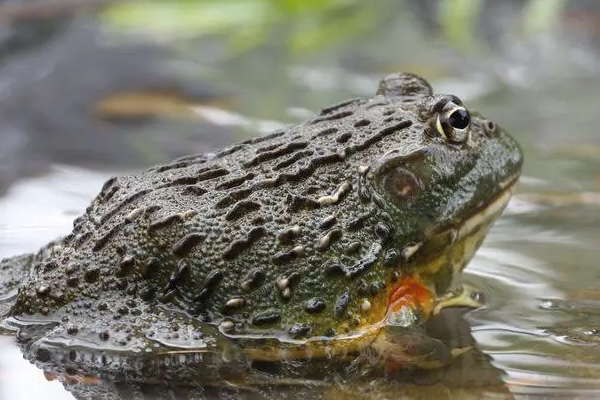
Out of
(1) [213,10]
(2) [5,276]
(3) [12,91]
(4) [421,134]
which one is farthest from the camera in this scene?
(1) [213,10]

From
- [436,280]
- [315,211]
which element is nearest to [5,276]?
[315,211]

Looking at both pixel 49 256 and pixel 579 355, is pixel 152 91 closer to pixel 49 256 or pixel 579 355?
pixel 49 256

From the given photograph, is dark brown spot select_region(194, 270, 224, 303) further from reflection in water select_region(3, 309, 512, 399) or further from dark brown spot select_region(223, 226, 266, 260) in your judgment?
reflection in water select_region(3, 309, 512, 399)

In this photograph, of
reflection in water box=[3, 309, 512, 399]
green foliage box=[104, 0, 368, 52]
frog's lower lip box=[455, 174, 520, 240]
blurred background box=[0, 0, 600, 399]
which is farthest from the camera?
green foliage box=[104, 0, 368, 52]

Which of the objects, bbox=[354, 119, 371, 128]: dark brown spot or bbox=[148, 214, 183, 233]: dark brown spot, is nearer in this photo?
bbox=[148, 214, 183, 233]: dark brown spot

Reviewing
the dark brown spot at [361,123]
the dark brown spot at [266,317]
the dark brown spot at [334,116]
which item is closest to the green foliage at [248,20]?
the dark brown spot at [334,116]

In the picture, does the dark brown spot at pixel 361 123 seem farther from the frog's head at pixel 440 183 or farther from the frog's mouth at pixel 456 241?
the frog's mouth at pixel 456 241

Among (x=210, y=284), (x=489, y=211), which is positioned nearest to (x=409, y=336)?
(x=489, y=211)

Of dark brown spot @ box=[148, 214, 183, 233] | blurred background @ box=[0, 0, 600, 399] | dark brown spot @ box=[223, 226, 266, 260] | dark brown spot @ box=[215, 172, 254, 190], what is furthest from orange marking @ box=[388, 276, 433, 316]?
dark brown spot @ box=[148, 214, 183, 233]
